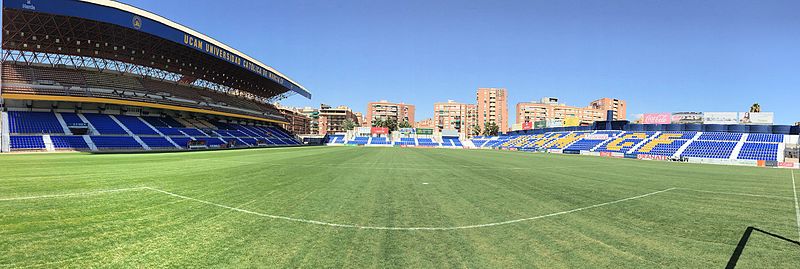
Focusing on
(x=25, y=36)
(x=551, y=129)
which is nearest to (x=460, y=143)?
(x=551, y=129)

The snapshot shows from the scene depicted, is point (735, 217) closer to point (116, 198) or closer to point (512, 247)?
point (512, 247)

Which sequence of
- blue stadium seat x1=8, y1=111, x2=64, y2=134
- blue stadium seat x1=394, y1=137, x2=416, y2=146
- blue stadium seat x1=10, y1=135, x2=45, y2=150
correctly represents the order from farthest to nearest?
1. blue stadium seat x1=394, y1=137, x2=416, y2=146
2. blue stadium seat x1=8, y1=111, x2=64, y2=134
3. blue stadium seat x1=10, y1=135, x2=45, y2=150

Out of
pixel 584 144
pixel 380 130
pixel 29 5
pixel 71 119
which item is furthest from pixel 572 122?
pixel 29 5

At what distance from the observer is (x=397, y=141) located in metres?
107

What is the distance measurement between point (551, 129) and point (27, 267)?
320 feet

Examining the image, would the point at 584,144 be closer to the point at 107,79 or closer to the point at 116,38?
the point at 116,38

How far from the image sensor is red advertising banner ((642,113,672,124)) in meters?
63.0

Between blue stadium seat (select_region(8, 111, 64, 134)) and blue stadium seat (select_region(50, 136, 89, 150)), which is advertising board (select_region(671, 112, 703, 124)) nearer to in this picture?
blue stadium seat (select_region(50, 136, 89, 150))

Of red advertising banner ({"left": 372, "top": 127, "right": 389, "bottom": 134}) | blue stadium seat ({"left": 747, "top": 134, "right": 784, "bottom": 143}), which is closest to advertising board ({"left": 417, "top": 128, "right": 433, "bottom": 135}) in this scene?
red advertising banner ({"left": 372, "top": 127, "right": 389, "bottom": 134})

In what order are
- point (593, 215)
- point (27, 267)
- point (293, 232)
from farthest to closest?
→ point (593, 215) → point (293, 232) → point (27, 267)

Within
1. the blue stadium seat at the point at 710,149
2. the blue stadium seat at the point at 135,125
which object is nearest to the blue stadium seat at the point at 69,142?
the blue stadium seat at the point at 135,125

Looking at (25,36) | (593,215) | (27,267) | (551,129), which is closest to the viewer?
(27,267)

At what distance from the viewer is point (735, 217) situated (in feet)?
27.1

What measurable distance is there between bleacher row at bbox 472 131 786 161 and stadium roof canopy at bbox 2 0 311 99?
67830 millimetres
